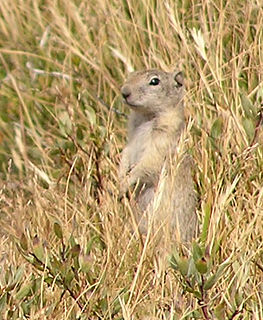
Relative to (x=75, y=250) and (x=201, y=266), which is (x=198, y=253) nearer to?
(x=201, y=266)

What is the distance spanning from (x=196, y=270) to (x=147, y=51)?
2.63 metres

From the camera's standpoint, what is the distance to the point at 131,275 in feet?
13.8

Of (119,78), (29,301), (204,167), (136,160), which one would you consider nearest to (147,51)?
(119,78)

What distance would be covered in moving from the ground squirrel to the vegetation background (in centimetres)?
8

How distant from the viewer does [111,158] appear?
5.36 meters

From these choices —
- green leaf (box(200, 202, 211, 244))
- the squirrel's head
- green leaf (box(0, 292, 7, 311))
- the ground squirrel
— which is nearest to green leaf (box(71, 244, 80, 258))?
green leaf (box(0, 292, 7, 311))

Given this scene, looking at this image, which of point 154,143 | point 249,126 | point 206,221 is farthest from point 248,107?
point 206,221

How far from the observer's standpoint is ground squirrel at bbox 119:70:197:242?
4.89 metres

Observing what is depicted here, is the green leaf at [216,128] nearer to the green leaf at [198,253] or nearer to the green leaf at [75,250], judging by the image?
the green leaf at [75,250]

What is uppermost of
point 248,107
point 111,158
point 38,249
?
point 38,249

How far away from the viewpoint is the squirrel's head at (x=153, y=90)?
5070 millimetres

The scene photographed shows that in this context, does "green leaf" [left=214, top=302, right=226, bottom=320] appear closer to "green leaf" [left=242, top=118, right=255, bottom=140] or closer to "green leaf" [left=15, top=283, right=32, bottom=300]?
"green leaf" [left=15, top=283, right=32, bottom=300]

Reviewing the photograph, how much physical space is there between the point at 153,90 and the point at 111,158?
0.44m

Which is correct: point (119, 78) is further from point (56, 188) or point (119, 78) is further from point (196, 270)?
point (196, 270)
